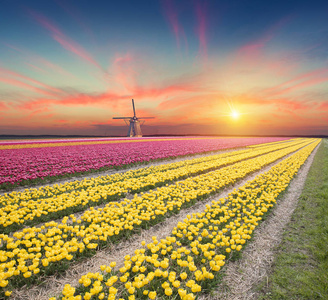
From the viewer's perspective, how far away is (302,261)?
448 cm

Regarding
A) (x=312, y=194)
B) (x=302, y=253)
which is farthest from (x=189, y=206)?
(x=312, y=194)

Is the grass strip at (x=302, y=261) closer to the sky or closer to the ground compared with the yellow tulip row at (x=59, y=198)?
closer to the ground

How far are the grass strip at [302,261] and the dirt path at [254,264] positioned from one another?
0.16 m

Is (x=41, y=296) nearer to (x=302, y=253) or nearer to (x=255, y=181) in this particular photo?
(x=302, y=253)

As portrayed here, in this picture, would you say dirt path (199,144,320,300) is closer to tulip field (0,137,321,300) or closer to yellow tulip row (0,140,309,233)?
tulip field (0,137,321,300)

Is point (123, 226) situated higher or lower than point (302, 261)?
higher

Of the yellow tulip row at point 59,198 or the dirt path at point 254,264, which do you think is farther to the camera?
the yellow tulip row at point 59,198

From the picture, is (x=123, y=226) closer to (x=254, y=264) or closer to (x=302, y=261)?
(x=254, y=264)

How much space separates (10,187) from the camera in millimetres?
10406

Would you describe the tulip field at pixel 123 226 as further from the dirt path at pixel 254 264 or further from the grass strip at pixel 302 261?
the grass strip at pixel 302 261

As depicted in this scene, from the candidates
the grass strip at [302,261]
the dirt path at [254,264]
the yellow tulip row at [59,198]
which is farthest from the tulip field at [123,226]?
the grass strip at [302,261]

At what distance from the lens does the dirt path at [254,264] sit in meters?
3.67

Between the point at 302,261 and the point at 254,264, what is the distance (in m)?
1.20

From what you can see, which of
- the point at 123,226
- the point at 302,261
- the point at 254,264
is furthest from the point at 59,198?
the point at 302,261
